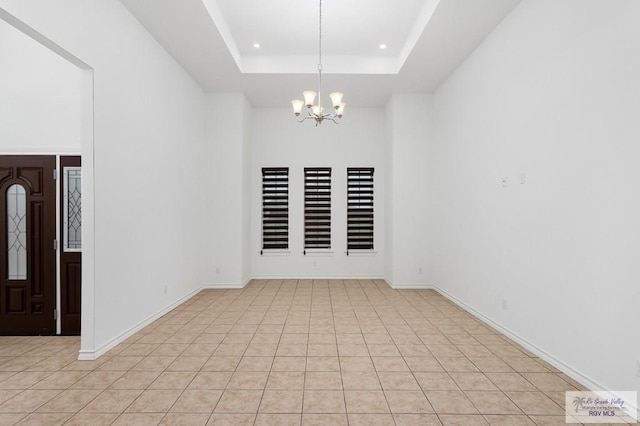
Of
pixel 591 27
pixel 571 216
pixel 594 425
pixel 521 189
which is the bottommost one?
pixel 594 425

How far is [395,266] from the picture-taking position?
6512 mm

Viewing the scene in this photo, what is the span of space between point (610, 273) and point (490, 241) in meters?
1.76

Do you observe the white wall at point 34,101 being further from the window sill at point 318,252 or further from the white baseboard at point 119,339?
the window sill at point 318,252

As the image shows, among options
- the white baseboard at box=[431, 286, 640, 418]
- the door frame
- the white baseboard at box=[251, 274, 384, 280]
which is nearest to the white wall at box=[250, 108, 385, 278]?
the white baseboard at box=[251, 274, 384, 280]

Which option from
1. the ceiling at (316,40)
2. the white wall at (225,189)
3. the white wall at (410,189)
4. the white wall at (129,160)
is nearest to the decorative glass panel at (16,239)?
the white wall at (129,160)

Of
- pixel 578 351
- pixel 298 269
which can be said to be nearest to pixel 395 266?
pixel 298 269

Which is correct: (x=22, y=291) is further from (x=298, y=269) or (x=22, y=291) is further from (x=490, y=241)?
(x=490, y=241)

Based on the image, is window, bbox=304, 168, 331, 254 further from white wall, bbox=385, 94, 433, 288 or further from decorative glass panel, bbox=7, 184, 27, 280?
decorative glass panel, bbox=7, 184, 27, 280

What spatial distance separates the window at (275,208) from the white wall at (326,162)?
0.11 meters

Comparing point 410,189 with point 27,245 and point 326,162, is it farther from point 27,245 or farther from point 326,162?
point 27,245

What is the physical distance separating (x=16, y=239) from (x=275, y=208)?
14.2 feet

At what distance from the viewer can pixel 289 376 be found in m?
2.96

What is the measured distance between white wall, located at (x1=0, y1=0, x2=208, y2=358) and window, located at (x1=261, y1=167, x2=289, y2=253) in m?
2.07

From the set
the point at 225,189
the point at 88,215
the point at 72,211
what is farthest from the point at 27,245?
the point at 225,189
